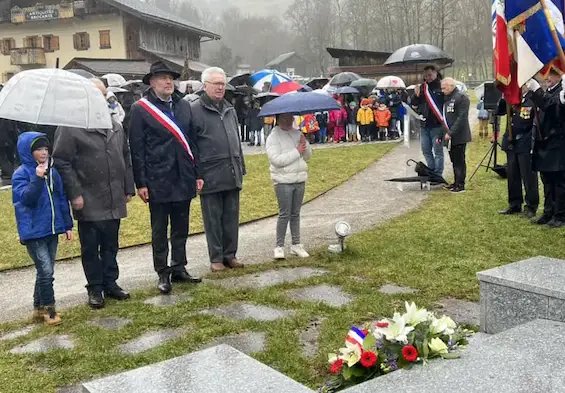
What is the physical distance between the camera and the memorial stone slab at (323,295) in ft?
19.0

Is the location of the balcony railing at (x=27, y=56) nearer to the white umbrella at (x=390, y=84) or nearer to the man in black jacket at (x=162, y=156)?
the white umbrella at (x=390, y=84)

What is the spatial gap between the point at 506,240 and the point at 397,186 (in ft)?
16.6

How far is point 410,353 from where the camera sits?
10.9 feet

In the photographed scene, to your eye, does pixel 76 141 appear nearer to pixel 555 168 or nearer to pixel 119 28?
pixel 555 168

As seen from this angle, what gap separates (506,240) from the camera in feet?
25.6

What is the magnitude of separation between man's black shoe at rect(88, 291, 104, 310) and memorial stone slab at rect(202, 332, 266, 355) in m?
1.57

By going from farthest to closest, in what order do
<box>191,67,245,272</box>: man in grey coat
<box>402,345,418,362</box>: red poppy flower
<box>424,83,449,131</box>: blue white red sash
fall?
<box>424,83,449,131</box>: blue white red sash → <box>191,67,245,272</box>: man in grey coat → <box>402,345,418,362</box>: red poppy flower

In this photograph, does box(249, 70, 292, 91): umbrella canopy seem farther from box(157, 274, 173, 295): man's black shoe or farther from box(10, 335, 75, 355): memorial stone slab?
box(10, 335, 75, 355): memorial stone slab

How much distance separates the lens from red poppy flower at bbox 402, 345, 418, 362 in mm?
3303

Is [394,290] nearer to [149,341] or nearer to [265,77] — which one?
[149,341]

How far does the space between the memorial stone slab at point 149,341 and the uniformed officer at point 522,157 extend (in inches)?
219

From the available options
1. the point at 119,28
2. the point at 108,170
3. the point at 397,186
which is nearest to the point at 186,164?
the point at 108,170

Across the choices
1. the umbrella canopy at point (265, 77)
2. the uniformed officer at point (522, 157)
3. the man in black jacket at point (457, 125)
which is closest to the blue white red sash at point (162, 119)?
the uniformed officer at point (522, 157)

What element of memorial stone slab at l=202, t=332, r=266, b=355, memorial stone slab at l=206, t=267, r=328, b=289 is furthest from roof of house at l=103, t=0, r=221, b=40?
memorial stone slab at l=202, t=332, r=266, b=355
